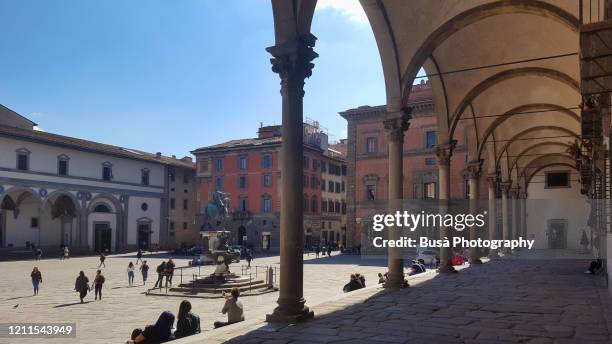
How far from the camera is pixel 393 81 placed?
1171 centimetres

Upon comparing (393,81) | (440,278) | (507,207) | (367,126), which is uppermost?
(367,126)

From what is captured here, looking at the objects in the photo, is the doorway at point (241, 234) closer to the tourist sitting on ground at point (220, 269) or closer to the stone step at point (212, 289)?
the tourist sitting on ground at point (220, 269)

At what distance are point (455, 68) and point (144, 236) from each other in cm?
3555

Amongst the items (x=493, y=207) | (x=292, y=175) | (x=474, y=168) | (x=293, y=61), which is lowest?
(x=493, y=207)

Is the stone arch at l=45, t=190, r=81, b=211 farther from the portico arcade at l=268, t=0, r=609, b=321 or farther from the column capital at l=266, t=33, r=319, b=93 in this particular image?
the column capital at l=266, t=33, r=319, b=93

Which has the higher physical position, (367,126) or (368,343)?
(367,126)

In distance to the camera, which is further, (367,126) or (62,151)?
(367,126)

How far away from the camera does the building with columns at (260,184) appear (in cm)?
4472

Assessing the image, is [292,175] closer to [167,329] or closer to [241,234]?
[167,329]

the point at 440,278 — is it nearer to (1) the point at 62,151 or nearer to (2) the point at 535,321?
(2) the point at 535,321

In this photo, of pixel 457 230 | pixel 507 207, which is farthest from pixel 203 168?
pixel 507 207

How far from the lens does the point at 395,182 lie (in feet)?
36.9

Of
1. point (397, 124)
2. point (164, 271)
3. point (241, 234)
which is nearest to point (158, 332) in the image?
point (397, 124)

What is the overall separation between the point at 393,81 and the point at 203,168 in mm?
38696
